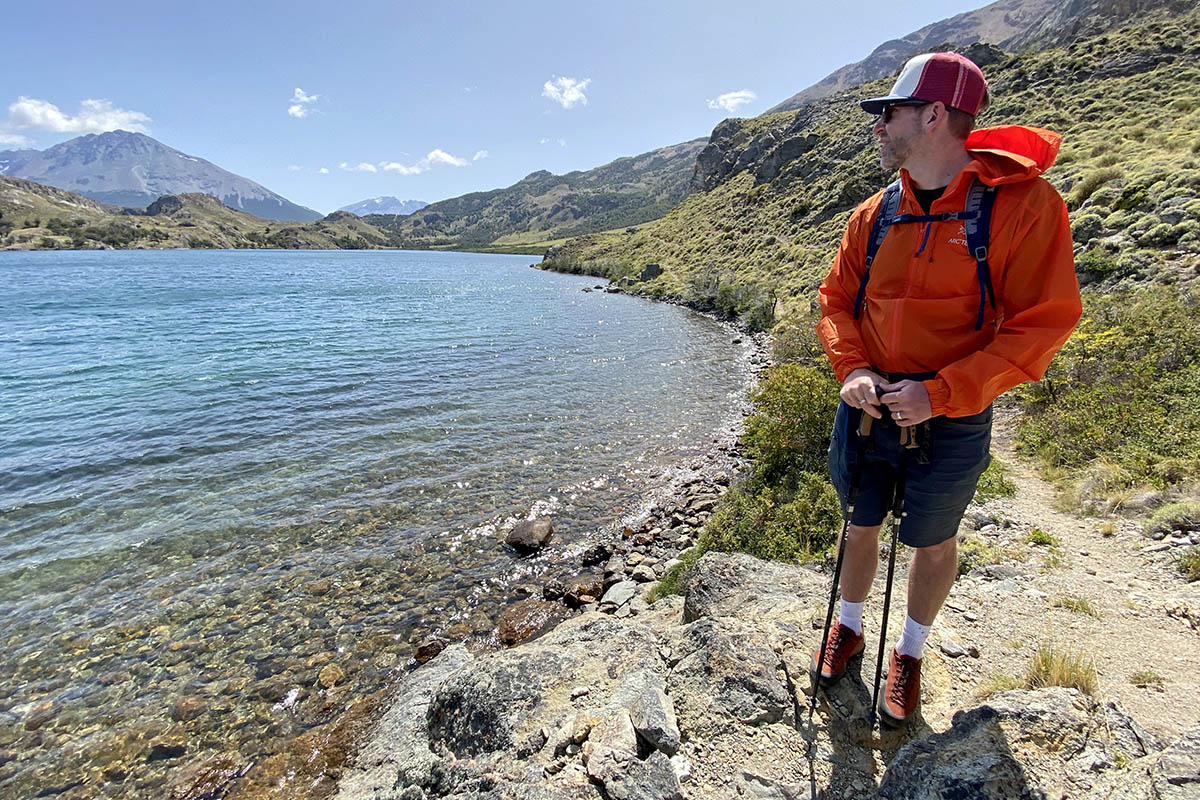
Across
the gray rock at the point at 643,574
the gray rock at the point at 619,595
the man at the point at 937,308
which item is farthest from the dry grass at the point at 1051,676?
the gray rock at the point at 643,574

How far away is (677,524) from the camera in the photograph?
37.7ft

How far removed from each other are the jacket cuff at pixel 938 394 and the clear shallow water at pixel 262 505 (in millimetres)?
7649

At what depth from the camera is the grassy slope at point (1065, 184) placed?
53.4ft

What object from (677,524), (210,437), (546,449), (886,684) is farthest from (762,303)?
(886,684)

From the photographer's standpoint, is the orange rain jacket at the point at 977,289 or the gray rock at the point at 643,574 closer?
the orange rain jacket at the point at 977,289

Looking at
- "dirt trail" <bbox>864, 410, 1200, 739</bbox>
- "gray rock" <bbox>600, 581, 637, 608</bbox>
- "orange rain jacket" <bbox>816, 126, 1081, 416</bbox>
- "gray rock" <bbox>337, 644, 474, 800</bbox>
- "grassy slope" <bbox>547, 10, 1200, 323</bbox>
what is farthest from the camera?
"grassy slope" <bbox>547, 10, 1200, 323</bbox>

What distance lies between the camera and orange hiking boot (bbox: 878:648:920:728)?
3.66 m

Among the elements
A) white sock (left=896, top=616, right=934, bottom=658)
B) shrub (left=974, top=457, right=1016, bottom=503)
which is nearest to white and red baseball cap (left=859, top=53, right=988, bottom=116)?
white sock (left=896, top=616, right=934, bottom=658)

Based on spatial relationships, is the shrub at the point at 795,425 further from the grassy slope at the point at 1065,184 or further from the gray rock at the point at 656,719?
the grassy slope at the point at 1065,184

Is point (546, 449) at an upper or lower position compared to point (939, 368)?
lower

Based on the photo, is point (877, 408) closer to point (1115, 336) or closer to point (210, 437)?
point (1115, 336)

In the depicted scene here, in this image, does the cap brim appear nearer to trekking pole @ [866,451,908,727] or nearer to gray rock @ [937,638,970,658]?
trekking pole @ [866,451,908,727]

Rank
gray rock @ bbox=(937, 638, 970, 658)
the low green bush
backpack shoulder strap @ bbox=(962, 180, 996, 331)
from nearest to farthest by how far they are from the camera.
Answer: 1. backpack shoulder strap @ bbox=(962, 180, 996, 331)
2. gray rock @ bbox=(937, 638, 970, 658)
3. the low green bush

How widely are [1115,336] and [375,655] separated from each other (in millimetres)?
15169
